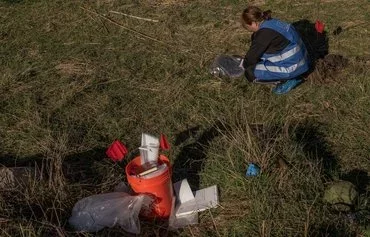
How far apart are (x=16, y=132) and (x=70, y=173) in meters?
1.02

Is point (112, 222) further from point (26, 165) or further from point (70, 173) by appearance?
point (26, 165)

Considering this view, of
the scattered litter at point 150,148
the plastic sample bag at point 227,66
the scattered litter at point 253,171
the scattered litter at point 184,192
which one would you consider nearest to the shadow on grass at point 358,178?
the scattered litter at point 253,171

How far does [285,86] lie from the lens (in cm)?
552

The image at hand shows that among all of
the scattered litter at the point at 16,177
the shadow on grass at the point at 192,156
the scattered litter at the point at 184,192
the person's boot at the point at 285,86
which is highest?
the scattered litter at the point at 16,177

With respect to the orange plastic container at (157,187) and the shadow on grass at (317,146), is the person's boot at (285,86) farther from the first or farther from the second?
the orange plastic container at (157,187)

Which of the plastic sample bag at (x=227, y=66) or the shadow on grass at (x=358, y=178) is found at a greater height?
the plastic sample bag at (x=227, y=66)

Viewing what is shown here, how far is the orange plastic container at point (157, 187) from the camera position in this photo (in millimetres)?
3559

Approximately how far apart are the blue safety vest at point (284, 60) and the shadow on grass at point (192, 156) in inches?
41.1

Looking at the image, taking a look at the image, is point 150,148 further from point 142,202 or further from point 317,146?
point 317,146

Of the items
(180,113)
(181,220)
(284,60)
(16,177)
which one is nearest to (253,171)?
(181,220)

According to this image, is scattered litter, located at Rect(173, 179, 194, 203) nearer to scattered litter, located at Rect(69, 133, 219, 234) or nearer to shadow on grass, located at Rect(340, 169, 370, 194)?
scattered litter, located at Rect(69, 133, 219, 234)

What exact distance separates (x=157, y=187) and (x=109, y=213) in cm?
39

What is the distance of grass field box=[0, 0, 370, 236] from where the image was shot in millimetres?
3623

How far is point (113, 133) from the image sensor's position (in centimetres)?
498
